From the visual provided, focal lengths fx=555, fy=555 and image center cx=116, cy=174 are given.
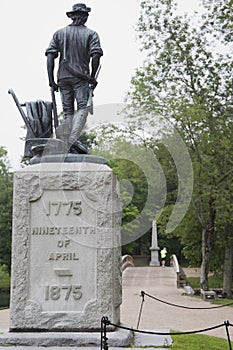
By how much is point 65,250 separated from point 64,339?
126cm

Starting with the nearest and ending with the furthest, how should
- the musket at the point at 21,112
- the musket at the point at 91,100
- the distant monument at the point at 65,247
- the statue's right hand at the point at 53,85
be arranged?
the distant monument at the point at 65,247, the musket at the point at 91,100, the musket at the point at 21,112, the statue's right hand at the point at 53,85

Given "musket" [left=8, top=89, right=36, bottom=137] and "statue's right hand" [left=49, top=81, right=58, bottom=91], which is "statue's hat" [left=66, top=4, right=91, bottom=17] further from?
"musket" [left=8, top=89, right=36, bottom=137]

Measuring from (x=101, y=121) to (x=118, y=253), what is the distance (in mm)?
2197

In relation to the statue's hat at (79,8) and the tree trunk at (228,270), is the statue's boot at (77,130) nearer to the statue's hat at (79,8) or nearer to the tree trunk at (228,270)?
the statue's hat at (79,8)

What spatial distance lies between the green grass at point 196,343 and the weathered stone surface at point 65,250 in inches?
41.7

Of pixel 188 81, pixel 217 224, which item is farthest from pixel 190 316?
pixel 188 81

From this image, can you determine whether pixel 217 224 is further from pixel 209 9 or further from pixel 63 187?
pixel 63 187

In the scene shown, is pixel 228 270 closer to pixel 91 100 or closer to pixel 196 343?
pixel 196 343

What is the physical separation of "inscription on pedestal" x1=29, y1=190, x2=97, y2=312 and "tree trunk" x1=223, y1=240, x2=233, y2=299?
17.8 metres

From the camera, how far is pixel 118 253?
8.50 metres

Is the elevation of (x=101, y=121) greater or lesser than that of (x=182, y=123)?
lesser

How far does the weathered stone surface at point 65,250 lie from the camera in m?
7.98

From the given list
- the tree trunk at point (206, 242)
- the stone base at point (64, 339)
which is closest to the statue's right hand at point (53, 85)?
the stone base at point (64, 339)

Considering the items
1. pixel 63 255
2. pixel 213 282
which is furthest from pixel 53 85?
pixel 213 282
